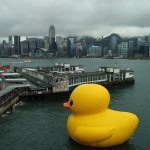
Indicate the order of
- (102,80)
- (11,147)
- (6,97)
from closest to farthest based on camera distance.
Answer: (11,147) → (6,97) → (102,80)

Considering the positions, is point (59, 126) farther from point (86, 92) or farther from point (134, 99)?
point (134, 99)

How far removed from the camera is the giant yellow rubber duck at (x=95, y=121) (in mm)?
17359

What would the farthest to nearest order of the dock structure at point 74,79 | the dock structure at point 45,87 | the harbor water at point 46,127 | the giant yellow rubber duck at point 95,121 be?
the dock structure at point 74,79 → the dock structure at point 45,87 → the harbor water at point 46,127 → the giant yellow rubber duck at point 95,121

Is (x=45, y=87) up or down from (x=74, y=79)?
down

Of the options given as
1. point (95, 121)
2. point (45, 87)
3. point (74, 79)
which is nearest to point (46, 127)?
point (95, 121)

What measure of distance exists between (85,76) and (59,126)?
26.1 metres

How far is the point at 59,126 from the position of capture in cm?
2675

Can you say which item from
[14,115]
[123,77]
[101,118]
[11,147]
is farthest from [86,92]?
[123,77]

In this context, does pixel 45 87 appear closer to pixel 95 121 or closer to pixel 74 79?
pixel 74 79

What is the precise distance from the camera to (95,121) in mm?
17891

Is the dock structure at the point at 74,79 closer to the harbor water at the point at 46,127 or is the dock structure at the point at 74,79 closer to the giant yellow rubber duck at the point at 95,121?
the harbor water at the point at 46,127

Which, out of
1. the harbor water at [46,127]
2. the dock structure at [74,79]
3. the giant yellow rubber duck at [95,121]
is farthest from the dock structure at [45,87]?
the giant yellow rubber duck at [95,121]

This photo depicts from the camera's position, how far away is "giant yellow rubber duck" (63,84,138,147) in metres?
17.4

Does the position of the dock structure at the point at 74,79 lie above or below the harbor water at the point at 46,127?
above
